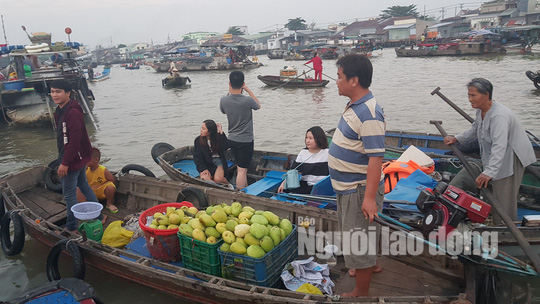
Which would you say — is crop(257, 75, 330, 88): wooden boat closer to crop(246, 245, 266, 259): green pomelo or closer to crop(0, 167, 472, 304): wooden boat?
crop(0, 167, 472, 304): wooden boat

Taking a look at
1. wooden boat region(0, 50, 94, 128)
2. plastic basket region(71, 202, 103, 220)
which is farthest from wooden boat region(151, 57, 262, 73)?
plastic basket region(71, 202, 103, 220)

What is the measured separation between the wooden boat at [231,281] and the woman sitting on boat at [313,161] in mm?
804

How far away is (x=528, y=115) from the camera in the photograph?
1336 cm

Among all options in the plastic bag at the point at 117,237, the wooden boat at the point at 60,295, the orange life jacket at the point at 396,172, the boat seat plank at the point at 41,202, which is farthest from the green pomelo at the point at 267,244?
the boat seat plank at the point at 41,202

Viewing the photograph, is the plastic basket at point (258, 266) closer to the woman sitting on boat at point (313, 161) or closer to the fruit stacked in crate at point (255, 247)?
the fruit stacked in crate at point (255, 247)

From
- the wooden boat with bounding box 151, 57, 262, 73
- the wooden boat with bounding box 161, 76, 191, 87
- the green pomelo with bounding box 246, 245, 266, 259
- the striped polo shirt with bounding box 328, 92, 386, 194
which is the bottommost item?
the green pomelo with bounding box 246, 245, 266, 259

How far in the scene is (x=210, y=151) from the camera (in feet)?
20.9

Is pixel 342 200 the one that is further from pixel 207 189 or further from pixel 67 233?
pixel 67 233

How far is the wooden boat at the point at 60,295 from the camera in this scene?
364cm

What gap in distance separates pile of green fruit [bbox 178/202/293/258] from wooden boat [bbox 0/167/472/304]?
35 centimetres

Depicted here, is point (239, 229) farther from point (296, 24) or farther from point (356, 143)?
point (296, 24)

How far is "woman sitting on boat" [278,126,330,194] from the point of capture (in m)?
5.31

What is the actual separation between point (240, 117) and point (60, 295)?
10.9 ft

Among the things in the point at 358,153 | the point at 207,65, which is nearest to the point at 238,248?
the point at 358,153
